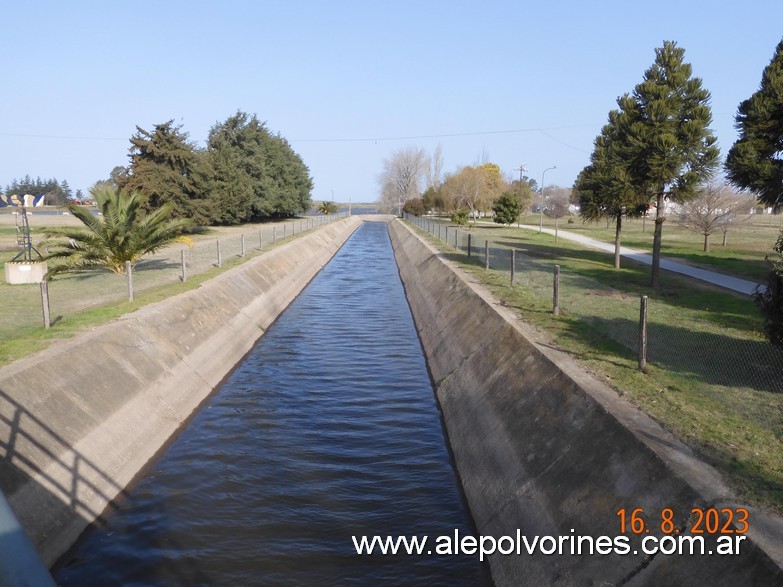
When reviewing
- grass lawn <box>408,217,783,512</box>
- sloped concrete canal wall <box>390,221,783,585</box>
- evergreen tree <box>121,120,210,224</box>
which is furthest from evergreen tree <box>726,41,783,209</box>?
evergreen tree <box>121,120,210,224</box>

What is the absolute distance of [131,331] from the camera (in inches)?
504

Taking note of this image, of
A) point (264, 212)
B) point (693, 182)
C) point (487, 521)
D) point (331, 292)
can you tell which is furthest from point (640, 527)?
point (264, 212)

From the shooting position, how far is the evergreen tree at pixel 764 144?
64.8 ft

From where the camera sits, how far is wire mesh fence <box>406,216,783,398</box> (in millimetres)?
9477

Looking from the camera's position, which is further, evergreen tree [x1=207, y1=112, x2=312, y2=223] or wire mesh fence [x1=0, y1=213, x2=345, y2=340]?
evergreen tree [x1=207, y1=112, x2=312, y2=223]

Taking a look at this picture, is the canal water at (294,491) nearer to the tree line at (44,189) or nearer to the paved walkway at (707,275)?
the paved walkway at (707,275)

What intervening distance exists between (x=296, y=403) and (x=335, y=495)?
176 inches

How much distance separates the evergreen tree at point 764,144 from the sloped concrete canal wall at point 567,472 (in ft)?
40.6

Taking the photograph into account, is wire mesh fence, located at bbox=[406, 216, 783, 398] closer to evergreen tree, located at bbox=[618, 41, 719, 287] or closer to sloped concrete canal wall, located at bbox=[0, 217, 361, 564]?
evergreen tree, located at bbox=[618, 41, 719, 287]

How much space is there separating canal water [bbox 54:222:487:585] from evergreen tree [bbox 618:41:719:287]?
10457mm

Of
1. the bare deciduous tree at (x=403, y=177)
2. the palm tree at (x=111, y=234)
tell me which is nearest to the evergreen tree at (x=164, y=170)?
the palm tree at (x=111, y=234)

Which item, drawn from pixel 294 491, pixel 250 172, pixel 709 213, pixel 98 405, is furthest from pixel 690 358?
pixel 250 172

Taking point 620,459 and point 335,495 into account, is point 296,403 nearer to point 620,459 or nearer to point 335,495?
point 335,495

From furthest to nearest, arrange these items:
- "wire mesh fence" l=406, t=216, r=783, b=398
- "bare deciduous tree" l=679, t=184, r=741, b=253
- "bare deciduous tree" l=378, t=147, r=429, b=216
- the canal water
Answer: "bare deciduous tree" l=378, t=147, r=429, b=216
"bare deciduous tree" l=679, t=184, r=741, b=253
"wire mesh fence" l=406, t=216, r=783, b=398
the canal water
